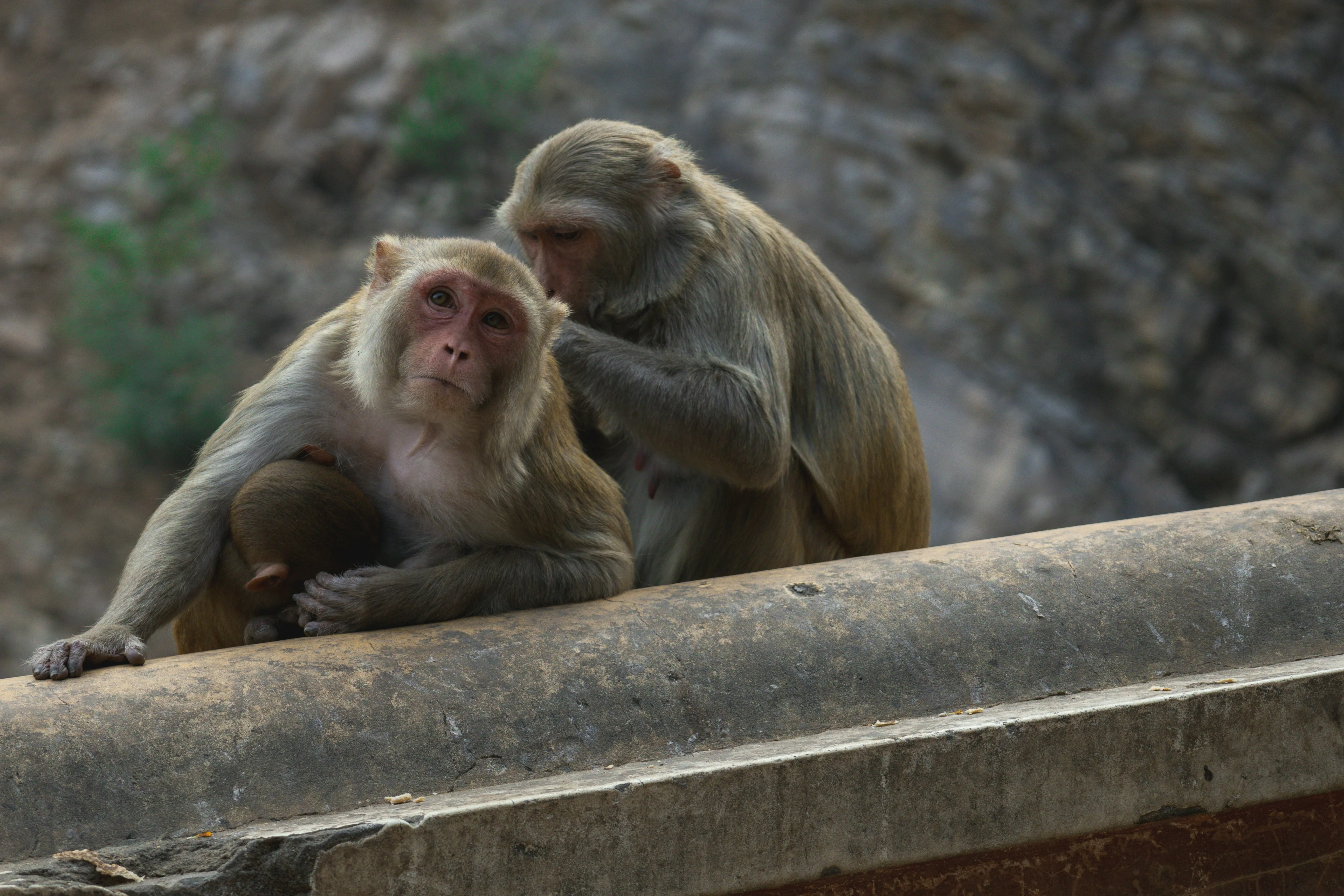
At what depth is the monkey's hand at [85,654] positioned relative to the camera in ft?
9.77

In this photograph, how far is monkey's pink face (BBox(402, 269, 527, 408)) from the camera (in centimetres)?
334

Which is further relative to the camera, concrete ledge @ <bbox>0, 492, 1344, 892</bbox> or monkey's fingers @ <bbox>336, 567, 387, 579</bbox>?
monkey's fingers @ <bbox>336, 567, 387, 579</bbox>

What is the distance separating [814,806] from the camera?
9.28ft

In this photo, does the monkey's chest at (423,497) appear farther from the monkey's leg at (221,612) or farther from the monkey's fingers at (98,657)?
the monkey's fingers at (98,657)

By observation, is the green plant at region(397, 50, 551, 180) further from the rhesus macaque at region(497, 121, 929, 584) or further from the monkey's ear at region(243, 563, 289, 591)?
the monkey's ear at region(243, 563, 289, 591)

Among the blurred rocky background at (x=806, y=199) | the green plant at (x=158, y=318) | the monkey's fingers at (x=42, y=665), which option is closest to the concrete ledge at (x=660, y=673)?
the monkey's fingers at (x=42, y=665)

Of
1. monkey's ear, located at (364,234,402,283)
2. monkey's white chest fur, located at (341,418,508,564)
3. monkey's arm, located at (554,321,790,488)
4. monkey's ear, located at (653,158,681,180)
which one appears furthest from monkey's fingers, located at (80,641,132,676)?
monkey's ear, located at (653,158,681,180)

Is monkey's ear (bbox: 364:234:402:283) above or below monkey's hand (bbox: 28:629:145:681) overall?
above

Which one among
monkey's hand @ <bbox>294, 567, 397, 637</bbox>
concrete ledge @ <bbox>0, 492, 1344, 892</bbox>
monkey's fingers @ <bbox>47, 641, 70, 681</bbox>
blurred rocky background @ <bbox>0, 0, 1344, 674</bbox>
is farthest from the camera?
blurred rocky background @ <bbox>0, 0, 1344, 674</bbox>

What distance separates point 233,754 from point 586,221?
6.90ft

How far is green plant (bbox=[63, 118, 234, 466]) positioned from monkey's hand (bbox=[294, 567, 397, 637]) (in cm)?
1243

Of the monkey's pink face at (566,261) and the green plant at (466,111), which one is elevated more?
the monkey's pink face at (566,261)

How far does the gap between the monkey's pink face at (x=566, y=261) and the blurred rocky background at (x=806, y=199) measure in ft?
31.7

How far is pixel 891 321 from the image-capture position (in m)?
14.5
